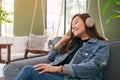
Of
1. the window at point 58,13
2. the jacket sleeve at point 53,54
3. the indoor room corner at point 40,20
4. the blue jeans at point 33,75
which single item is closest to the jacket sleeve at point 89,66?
the blue jeans at point 33,75

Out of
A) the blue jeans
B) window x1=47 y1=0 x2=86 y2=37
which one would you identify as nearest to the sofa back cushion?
the blue jeans

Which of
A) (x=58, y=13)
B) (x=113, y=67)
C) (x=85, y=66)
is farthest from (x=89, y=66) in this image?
(x=58, y=13)

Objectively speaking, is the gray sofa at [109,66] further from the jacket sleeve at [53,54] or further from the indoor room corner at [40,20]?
the indoor room corner at [40,20]

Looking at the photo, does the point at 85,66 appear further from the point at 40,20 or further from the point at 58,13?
the point at 58,13

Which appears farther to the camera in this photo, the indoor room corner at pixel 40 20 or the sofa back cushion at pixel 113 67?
the indoor room corner at pixel 40 20

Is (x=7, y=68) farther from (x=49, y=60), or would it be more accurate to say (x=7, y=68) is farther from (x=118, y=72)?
(x=118, y=72)

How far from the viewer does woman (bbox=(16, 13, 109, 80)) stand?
71.5 inches

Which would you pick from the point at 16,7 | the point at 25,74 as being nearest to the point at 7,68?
the point at 25,74

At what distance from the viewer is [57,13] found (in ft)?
21.6

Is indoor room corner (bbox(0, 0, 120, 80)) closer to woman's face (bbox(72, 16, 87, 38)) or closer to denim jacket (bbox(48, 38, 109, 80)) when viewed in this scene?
woman's face (bbox(72, 16, 87, 38))

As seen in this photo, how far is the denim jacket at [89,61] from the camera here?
73.0 inches

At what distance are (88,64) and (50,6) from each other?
4.87 meters

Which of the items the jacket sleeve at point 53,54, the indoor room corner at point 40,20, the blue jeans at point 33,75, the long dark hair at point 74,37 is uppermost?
the indoor room corner at point 40,20

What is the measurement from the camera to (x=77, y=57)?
79.3 inches
